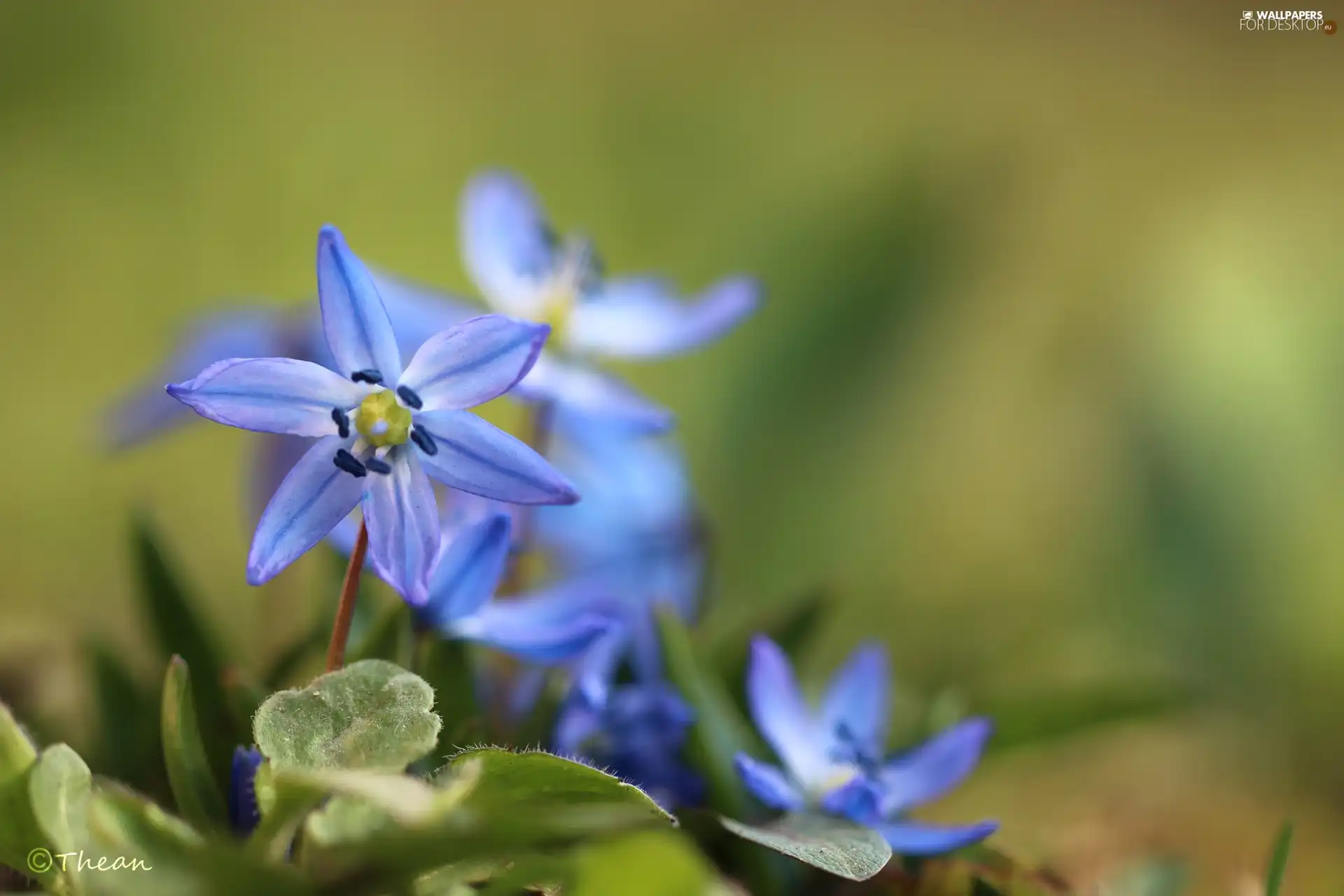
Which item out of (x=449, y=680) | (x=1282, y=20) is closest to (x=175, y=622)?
(x=449, y=680)

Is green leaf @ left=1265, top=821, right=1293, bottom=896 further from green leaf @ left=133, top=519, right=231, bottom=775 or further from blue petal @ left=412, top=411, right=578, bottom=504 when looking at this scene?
green leaf @ left=133, top=519, right=231, bottom=775

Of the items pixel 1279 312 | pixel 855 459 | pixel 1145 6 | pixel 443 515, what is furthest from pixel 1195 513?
pixel 1145 6

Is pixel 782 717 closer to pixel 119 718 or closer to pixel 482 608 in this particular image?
pixel 482 608

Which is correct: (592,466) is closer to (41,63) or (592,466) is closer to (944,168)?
(944,168)

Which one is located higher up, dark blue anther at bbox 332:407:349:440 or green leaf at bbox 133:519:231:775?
dark blue anther at bbox 332:407:349:440

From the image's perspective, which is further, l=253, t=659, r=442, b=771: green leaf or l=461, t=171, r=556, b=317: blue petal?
l=461, t=171, r=556, b=317: blue petal

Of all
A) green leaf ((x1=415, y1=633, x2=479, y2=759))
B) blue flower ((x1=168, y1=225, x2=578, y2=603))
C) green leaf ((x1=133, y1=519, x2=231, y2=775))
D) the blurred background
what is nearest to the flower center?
blue flower ((x1=168, y1=225, x2=578, y2=603))
